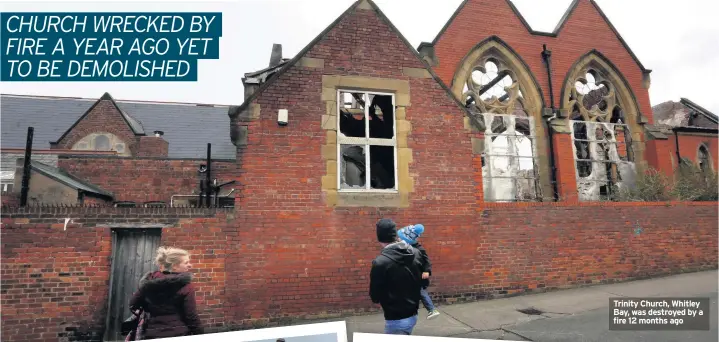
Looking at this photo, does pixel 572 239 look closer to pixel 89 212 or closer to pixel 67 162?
pixel 89 212

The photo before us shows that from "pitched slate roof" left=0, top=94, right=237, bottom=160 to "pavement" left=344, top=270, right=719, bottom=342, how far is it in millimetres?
14959

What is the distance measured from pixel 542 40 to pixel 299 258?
1090 centimetres

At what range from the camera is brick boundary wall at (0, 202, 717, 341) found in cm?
535

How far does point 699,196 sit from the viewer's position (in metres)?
9.47

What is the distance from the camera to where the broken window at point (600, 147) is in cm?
1207

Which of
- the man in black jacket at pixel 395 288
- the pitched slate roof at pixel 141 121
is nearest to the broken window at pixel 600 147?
the man in black jacket at pixel 395 288

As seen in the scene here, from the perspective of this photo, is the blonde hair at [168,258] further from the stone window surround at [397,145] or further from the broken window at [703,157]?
the broken window at [703,157]

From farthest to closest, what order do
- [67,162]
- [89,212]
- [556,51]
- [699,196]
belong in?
1. [67,162]
2. [556,51]
3. [699,196]
4. [89,212]

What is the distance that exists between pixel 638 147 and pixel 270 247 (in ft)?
42.2

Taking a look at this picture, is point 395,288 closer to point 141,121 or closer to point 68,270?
point 68,270

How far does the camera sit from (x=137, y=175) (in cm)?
1345

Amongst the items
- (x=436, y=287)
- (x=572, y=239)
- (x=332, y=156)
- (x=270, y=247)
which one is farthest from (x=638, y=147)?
(x=270, y=247)

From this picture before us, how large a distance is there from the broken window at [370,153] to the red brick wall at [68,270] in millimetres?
2705

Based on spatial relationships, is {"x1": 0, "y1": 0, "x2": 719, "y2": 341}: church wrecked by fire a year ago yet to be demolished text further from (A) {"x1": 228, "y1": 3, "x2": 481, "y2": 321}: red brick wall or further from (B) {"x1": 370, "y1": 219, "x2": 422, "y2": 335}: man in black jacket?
(B) {"x1": 370, "y1": 219, "x2": 422, "y2": 335}: man in black jacket
